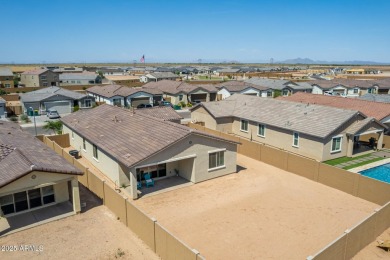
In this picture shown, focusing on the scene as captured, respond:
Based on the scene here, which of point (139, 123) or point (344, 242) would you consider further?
point (139, 123)

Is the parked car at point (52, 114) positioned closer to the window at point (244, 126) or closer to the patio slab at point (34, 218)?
the window at point (244, 126)

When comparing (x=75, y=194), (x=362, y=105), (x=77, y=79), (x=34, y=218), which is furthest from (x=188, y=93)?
(x=34, y=218)

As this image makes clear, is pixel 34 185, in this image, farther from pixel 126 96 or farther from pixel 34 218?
pixel 126 96

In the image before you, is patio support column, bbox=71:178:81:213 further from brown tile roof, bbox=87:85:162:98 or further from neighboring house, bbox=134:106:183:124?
brown tile roof, bbox=87:85:162:98

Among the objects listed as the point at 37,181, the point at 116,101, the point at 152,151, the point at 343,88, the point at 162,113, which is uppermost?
the point at 343,88

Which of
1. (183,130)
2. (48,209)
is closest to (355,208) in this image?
(183,130)

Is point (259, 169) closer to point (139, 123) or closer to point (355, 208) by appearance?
point (355, 208)
